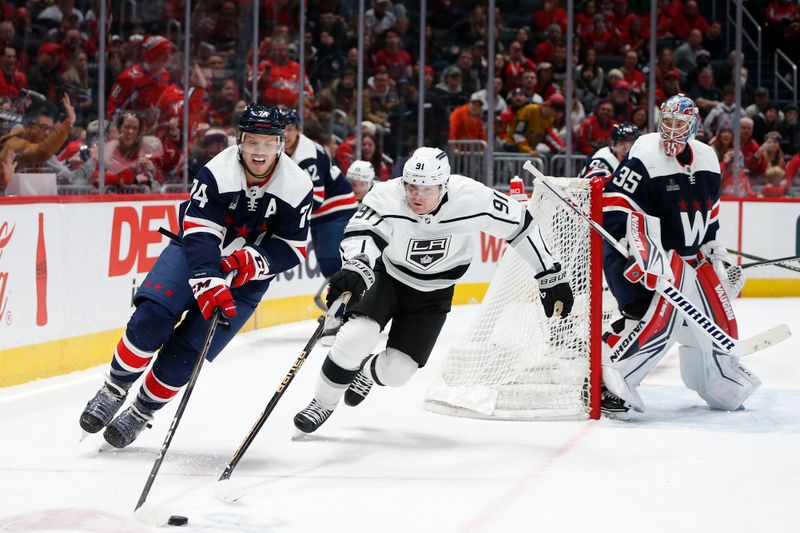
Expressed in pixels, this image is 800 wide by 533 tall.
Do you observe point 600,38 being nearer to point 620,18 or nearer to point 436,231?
point 620,18

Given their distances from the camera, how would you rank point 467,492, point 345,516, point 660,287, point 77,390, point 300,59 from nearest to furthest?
point 345,516 < point 467,492 < point 660,287 < point 77,390 < point 300,59

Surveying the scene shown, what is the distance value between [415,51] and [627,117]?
5.79 ft

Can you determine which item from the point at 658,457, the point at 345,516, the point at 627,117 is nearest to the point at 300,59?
the point at 627,117

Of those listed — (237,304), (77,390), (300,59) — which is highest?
(300,59)

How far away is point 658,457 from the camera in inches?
158

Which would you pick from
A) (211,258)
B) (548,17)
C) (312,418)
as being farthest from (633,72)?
(211,258)

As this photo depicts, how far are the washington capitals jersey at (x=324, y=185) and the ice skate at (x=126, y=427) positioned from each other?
257 centimetres

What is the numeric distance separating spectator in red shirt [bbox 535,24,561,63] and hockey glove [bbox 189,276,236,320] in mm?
6748

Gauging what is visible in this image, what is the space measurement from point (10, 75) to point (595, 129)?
495cm

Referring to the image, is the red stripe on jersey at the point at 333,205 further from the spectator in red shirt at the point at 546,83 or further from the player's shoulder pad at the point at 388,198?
the spectator in red shirt at the point at 546,83

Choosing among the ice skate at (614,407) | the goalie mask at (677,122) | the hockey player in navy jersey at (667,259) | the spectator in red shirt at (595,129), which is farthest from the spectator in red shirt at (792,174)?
the ice skate at (614,407)

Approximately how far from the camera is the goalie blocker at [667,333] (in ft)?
15.0

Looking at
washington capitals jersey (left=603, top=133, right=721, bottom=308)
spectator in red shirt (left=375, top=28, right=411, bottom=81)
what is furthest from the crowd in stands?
washington capitals jersey (left=603, top=133, right=721, bottom=308)

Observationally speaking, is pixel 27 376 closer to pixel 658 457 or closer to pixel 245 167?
pixel 245 167
